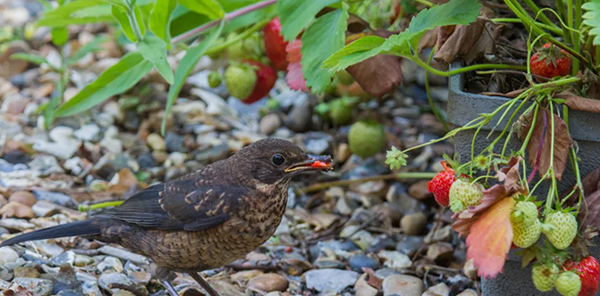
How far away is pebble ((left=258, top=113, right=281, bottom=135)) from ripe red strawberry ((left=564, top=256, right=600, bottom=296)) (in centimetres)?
246

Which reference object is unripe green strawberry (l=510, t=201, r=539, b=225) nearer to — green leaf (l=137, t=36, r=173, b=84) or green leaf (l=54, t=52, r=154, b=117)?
green leaf (l=137, t=36, r=173, b=84)

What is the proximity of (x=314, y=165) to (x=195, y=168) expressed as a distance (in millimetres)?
1356

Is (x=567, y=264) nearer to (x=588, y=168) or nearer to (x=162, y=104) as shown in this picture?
(x=588, y=168)

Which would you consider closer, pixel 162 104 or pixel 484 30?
pixel 484 30

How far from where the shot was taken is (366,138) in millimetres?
3441

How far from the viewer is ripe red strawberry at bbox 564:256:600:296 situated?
1.82 metres

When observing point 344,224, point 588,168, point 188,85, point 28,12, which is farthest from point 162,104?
point 588,168

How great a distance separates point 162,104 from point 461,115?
8.00ft

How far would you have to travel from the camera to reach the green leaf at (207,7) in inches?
109

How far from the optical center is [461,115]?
2105 mm

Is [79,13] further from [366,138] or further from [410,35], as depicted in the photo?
[410,35]

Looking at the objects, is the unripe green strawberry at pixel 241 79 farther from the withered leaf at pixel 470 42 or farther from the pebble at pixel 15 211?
the withered leaf at pixel 470 42

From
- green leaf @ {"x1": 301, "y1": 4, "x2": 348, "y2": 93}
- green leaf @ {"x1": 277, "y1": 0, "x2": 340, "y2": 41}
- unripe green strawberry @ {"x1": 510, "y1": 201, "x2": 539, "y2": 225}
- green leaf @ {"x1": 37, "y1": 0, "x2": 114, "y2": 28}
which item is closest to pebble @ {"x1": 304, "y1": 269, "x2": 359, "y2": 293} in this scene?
green leaf @ {"x1": 301, "y1": 4, "x2": 348, "y2": 93}

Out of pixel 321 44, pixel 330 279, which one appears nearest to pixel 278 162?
pixel 321 44
